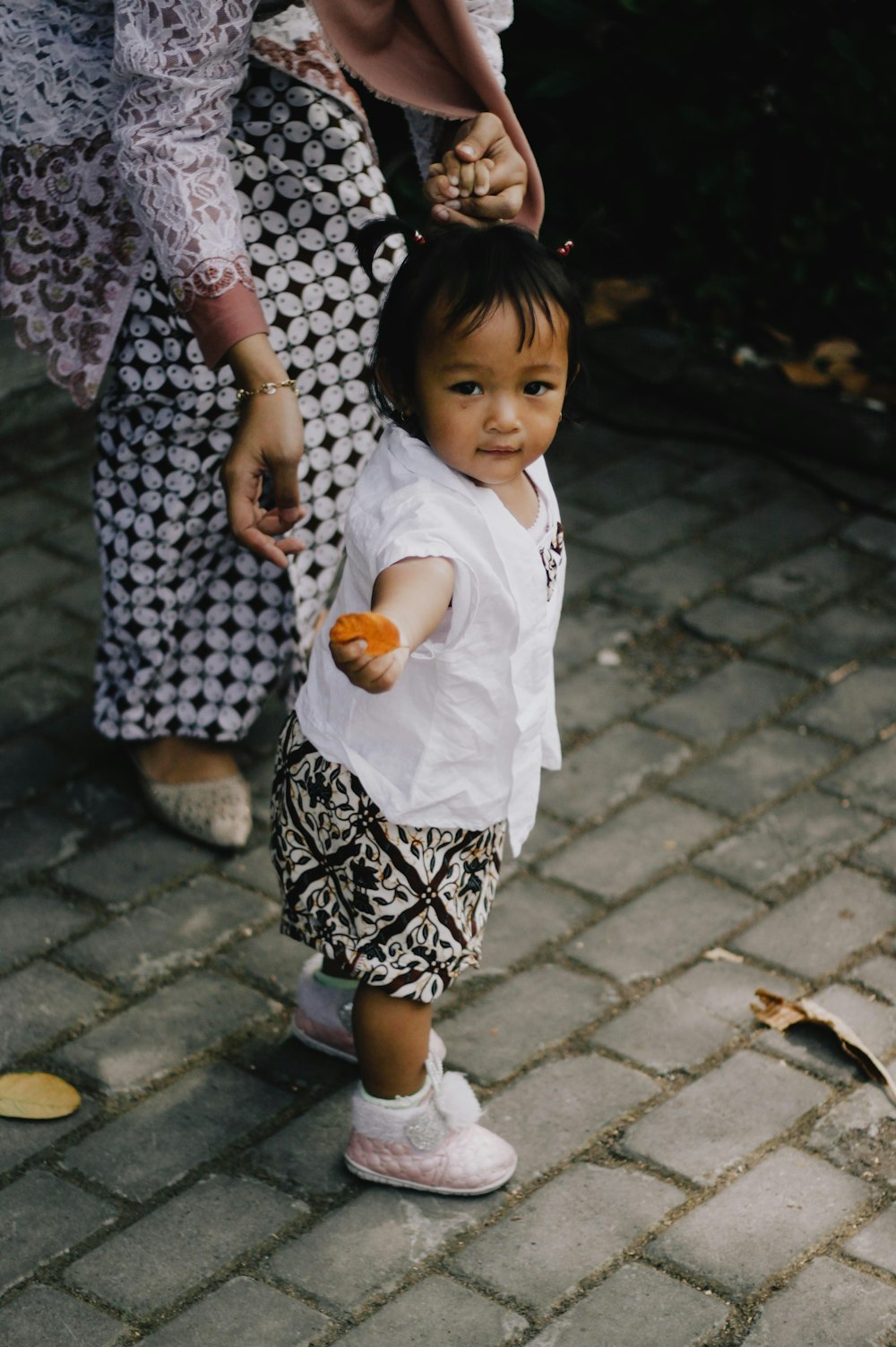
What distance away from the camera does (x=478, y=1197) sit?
→ 7.77 feet

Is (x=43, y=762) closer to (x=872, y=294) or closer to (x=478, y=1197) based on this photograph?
(x=478, y=1197)

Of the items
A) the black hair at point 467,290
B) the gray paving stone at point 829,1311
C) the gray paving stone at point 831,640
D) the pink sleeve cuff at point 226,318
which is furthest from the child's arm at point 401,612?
the gray paving stone at point 831,640

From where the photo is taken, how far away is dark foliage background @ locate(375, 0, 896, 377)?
4598mm

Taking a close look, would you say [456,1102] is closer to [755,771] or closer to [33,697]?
[755,771]

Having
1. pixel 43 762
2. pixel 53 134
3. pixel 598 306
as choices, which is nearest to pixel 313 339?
pixel 53 134

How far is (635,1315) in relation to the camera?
2158mm

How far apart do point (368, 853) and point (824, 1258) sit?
80cm

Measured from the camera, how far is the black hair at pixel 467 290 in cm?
200

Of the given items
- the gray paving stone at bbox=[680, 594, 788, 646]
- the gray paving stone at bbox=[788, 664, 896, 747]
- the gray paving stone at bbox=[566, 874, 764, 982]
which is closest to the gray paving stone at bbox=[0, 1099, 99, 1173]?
the gray paving stone at bbox=[566, 874, 764, 982]

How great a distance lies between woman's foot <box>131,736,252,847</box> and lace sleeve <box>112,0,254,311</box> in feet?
3.37

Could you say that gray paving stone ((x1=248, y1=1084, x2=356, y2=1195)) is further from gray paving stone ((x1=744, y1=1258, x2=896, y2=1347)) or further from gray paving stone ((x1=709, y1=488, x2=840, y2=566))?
gray paving stone ((x1=709, y1=488, x2=840, y2=566))

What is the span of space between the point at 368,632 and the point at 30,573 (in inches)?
94.8

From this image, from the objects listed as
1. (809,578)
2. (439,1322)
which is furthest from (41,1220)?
(809,578)

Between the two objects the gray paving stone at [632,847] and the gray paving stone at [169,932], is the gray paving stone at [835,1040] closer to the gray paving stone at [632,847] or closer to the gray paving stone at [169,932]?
the gray paving stone at [632,847]
